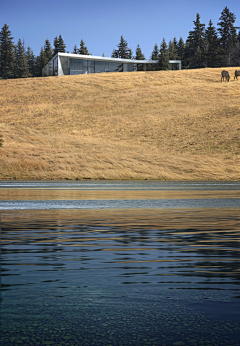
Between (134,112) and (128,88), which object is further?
(128,88)

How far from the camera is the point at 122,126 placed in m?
56.1

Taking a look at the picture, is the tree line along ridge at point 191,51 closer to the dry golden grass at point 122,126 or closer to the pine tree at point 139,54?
the pine tree at point 139,54

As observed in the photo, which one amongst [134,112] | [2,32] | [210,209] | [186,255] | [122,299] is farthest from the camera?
[2,32]

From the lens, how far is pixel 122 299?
4328 millimetres

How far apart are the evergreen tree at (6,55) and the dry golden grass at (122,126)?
3746cm

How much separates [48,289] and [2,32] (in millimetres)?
130152

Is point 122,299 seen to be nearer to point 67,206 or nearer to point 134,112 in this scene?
point 67,206

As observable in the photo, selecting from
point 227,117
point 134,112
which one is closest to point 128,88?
point 134,112

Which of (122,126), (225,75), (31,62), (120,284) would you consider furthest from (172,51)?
(120,284)

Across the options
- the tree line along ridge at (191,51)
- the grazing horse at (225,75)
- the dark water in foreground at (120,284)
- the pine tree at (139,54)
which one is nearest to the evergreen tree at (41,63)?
the tree line along ridge at (191,51)

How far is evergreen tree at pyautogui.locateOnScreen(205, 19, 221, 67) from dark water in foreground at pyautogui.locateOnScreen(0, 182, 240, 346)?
116018 millimetres

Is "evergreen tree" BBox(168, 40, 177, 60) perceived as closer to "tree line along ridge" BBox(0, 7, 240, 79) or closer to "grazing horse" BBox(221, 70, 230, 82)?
"tree line along ridge" BBox(0, 7, 240, 79)

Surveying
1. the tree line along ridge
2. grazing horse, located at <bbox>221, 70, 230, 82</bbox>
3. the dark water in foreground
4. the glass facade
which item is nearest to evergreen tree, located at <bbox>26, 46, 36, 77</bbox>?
the tree line along ridge

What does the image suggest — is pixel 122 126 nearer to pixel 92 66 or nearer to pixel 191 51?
pixel 92 66
